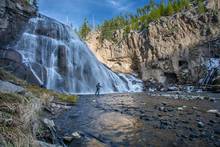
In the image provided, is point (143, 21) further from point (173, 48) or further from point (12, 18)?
point (12, 18)

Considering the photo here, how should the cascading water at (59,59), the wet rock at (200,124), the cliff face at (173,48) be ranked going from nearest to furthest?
the wet rock at (200,124), the cascading water at (59,59), the cliff face at (173,48)

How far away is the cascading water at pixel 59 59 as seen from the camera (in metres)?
30.3

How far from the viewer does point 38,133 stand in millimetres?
6363

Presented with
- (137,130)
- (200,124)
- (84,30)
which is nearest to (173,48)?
(84,30)

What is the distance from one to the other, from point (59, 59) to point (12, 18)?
11466 millimetres

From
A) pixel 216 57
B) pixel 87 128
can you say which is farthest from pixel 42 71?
pixel 216 57

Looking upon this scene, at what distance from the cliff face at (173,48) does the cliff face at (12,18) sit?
35.6m

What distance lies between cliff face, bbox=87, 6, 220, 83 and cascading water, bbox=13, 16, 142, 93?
25049mm

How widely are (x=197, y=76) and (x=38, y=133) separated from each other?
5608 cm

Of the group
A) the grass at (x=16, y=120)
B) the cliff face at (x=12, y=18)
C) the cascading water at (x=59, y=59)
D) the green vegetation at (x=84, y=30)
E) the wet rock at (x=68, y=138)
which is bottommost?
the wet rock at (x=68, y=138)

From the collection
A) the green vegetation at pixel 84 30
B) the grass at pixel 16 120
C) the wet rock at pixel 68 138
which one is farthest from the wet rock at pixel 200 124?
the green vegetation at pixel 84 30

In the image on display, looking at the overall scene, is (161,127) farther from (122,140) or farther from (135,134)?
(122,140)

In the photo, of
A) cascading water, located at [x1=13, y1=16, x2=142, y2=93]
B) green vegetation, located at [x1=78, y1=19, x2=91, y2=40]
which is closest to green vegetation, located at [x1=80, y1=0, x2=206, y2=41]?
green vegetation, located at [x1=78, y1=19, x2=91, y2=40]

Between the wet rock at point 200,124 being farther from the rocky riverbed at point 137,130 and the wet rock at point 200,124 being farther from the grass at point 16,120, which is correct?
the grass at point 16,120
